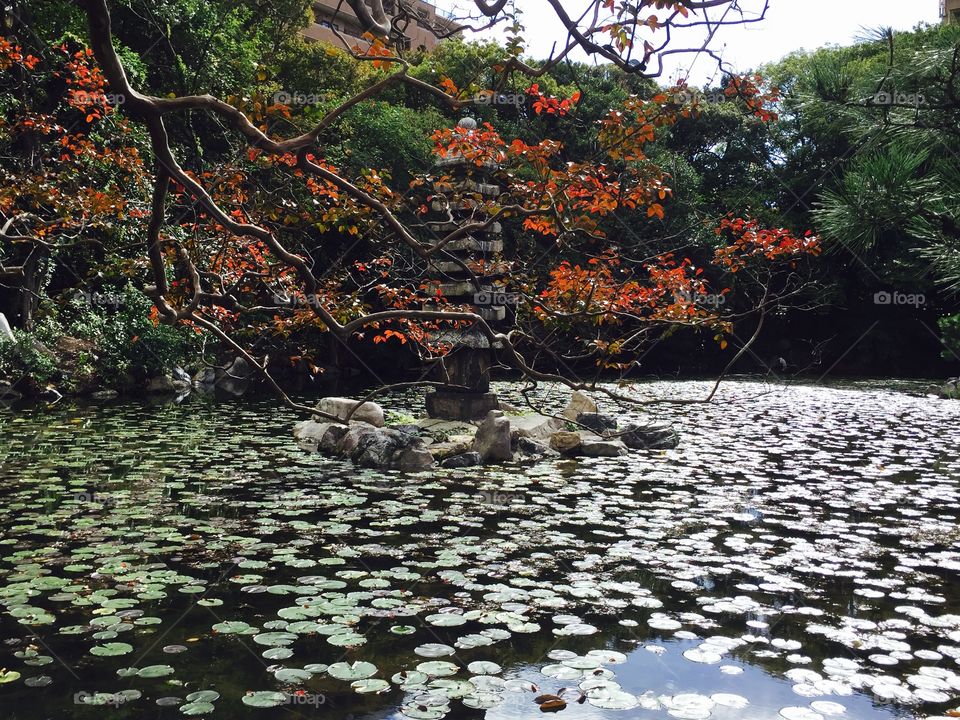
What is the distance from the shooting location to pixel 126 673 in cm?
348

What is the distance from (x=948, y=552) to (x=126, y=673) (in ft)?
17.1

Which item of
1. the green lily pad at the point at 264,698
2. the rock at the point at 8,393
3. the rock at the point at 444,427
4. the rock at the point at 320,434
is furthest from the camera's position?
the rock at the point at 8,393

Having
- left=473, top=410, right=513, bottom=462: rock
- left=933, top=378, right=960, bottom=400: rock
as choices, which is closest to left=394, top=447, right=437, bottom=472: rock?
left=473, top=410, right=513, bottom=462: rock

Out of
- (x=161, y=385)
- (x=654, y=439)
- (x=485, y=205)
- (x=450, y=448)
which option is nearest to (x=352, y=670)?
(x=485, y=205)

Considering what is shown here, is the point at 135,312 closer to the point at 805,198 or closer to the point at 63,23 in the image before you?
the point at 63,23

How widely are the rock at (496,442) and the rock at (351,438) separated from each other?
126 cm

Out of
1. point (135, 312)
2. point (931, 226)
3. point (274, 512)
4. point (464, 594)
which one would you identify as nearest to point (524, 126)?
point (135, 312)

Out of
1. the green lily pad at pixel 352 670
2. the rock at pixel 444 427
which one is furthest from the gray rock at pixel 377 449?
the green lily pad at pixel 352 670

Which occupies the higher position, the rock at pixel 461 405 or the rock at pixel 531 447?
the rock at pixel 461 405

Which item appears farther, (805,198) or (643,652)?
(805,198)

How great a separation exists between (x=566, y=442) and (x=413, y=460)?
85.0 inches

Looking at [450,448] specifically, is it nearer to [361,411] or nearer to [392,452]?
[392,452]

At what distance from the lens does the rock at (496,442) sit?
918cm

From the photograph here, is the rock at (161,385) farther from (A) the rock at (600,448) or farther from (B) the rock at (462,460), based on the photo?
(A) the rock at (600,448)
